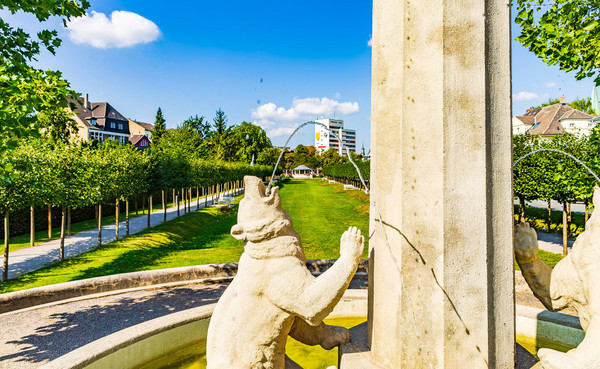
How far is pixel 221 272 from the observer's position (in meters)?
9.09

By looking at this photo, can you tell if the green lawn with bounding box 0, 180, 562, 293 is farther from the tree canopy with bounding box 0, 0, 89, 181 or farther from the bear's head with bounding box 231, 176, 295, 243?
the bear's head with bounding box 231, 176, 295, 243

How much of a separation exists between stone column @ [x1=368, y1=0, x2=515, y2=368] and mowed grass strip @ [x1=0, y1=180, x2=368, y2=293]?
9784 millimetres

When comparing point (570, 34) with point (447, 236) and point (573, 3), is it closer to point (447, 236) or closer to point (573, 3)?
point (573, 3)

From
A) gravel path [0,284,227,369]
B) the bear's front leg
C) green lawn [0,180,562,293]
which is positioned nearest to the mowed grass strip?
green lawn [0,180,562,293]

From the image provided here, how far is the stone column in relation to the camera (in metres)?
2.74

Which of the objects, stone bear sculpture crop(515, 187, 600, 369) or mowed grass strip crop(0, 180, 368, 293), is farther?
mowed grass strip crop(0, 180, 368, 293)

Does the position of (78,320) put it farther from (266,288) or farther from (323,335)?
(266,288)

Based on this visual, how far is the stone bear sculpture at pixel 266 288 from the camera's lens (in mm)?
2781

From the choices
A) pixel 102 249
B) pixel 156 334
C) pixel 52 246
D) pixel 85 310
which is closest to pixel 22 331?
pixel 85 310

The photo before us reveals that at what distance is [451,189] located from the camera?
274 cm

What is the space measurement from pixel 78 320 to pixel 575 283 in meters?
7.67

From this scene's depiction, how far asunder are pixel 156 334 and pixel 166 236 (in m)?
14.1

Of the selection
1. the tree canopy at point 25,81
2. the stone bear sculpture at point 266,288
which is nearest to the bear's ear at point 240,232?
the stone bear sculpture at point 266,288

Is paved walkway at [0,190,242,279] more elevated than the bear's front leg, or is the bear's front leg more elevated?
the bear's front leg
